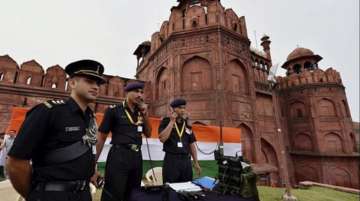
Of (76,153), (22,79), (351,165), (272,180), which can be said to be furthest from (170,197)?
(351,165)

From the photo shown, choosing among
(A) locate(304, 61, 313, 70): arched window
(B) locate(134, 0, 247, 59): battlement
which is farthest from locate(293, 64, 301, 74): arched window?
(B) locate(134, 0, 247, 59): battlement

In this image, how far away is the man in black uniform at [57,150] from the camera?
1325mm

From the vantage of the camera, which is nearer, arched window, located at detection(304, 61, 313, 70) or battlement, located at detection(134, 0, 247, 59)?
battlement, located at detection(134, 0, 247, 59)

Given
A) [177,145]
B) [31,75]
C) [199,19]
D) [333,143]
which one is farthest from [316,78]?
[31,75]

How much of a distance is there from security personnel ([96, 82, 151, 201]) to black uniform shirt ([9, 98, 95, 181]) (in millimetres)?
826

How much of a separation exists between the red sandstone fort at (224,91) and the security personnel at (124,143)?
6665 millimetres

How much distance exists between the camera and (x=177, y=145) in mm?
3383

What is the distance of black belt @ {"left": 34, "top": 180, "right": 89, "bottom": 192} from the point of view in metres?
1.36

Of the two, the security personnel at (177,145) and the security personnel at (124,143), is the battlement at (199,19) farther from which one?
the security personnel at (124,143)

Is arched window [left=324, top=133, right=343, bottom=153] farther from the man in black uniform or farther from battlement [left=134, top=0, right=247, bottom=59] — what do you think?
the man in black uniform

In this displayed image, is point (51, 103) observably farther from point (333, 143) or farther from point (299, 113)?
point (333, 143)

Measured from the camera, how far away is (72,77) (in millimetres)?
1797

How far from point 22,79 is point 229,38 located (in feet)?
45.1

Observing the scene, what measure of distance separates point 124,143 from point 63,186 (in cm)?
122
